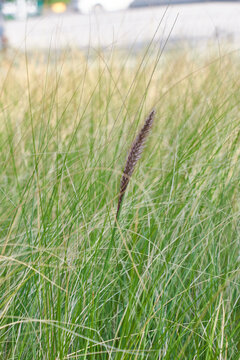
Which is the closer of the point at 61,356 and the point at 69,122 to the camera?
the point at 61,356

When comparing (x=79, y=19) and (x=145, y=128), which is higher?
(x=145, y=128)

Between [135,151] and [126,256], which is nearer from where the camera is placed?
[135,151]

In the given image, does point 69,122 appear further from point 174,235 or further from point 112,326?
point 112,326

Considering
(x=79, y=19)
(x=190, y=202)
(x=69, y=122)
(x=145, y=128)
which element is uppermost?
(x=145, y=128)

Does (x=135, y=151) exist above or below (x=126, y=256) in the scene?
above

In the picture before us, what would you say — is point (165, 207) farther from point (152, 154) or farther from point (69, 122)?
point (69, 122)

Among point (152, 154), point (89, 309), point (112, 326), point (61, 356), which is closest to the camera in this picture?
point (61, 356)

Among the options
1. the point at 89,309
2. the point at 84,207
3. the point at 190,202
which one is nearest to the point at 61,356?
the point at 89,309

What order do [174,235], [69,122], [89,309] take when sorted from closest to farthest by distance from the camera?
[89,309] → [174,235] → [69,122]

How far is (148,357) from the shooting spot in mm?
1122

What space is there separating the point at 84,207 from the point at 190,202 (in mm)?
315

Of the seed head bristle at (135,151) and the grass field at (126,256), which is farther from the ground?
the seed head bristle at (135,151)

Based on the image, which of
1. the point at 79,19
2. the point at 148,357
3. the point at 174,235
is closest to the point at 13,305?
the point at 148,357

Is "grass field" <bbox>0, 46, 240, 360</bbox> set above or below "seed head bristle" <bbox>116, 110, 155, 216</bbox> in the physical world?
below
